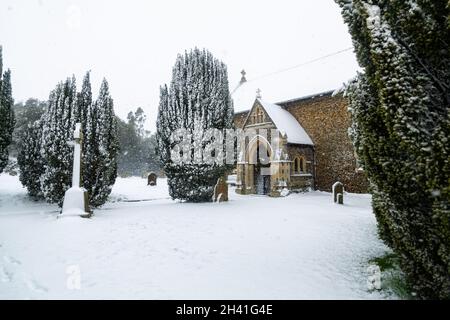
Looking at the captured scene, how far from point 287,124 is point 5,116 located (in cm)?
1627

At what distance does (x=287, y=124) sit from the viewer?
19.4 m

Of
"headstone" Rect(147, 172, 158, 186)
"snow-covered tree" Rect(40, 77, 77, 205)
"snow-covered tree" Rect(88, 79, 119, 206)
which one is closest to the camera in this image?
"snow-covered tree" Rect(40, 77, 77, 205)

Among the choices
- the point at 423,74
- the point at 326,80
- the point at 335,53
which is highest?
the point at 335,53

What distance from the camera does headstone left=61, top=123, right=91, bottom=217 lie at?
8516mm

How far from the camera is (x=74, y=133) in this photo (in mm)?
9258

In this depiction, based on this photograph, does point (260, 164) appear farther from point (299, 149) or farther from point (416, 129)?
point (416, 129)

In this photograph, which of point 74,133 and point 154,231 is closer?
point 154,231

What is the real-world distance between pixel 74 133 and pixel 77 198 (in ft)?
7.49

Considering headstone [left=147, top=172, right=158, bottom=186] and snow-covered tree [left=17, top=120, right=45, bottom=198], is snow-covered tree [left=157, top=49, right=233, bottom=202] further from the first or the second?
headstone [left=147, top=172, right=158, bottom=186]

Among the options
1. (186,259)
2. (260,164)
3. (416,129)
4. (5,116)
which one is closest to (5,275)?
(186,259)

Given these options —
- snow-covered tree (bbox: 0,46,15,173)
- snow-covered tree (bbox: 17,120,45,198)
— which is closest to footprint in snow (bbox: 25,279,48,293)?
snow-covered tree (bbox: 17,120,45,198)

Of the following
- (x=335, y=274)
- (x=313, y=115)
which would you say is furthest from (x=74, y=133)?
(x=313, y=115)

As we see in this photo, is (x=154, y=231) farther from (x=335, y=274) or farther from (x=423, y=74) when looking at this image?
(x=423, y=74)
